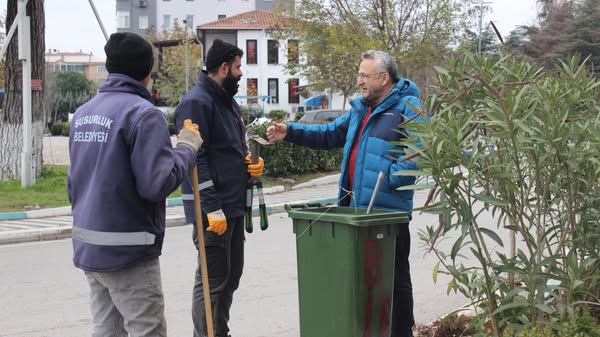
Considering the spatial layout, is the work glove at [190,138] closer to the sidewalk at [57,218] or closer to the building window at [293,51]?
the sidewalk at [57,218]

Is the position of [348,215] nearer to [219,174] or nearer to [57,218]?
[219,174]

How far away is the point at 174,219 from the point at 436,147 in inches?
348

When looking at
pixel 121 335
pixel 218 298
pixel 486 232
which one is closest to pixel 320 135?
pixel 218 298

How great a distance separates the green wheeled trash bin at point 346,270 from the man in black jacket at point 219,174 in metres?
0.49

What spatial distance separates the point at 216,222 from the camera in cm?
458

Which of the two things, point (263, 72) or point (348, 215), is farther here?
point (263, 72)

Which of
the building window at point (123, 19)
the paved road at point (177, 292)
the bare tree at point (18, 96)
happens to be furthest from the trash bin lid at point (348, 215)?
the building window at point (123, 19)

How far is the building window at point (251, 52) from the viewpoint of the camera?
67.4 meters

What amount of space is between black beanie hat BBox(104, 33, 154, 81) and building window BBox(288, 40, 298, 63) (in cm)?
2816

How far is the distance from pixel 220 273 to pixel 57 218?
8.21 metres

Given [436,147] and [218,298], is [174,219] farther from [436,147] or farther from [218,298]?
[436,147]

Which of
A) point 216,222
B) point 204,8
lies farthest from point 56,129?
point 216,222

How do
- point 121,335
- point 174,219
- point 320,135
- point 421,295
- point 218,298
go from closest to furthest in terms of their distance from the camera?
point 121,335, point 218,298, point 320,135, point 421,295, point 174,219

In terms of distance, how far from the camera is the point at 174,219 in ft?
39.3
